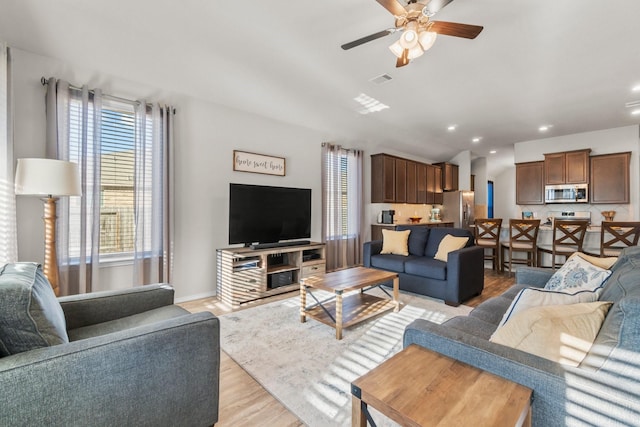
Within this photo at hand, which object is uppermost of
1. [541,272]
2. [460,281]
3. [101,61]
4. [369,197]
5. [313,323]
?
[101,61]

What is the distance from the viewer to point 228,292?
349 cm

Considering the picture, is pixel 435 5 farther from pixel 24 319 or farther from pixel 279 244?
pixel 279 244

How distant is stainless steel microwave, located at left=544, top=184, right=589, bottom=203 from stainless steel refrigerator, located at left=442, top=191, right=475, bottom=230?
1.73 m

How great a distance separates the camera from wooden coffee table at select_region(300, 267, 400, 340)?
8.59ft

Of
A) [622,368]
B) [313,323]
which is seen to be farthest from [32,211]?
[622,368]

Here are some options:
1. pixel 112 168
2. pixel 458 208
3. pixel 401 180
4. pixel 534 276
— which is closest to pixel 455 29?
pixel 534 276

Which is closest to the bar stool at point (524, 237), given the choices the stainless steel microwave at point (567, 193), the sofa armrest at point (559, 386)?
the stainless steel microwave at point (567, 193)

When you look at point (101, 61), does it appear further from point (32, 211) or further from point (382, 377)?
point (382, 377)

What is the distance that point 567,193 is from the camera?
586 centimetres

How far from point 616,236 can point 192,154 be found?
5906 millimetres

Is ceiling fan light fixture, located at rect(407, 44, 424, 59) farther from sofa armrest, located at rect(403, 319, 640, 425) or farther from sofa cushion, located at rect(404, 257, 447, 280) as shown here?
sofa cushion, located at rect(404, 257, 447, 280)

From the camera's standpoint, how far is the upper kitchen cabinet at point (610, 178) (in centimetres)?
539

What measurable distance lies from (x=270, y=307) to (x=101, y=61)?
3130mm

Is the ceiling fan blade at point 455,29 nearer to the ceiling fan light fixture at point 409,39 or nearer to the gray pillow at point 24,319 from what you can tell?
the ceiling fan light fixture at point 409,39
